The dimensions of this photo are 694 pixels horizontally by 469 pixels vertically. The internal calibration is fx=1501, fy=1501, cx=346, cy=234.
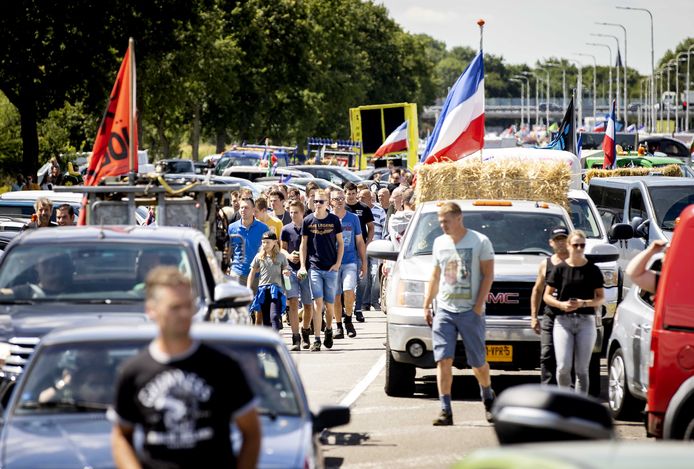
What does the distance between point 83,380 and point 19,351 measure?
8.62ft

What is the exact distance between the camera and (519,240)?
14336 millimetres

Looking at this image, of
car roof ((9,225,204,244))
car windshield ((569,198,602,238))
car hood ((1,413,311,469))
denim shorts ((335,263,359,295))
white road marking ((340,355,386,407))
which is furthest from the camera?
denim shorts ((335,263,359,295))

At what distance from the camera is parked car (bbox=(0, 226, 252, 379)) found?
10.4m

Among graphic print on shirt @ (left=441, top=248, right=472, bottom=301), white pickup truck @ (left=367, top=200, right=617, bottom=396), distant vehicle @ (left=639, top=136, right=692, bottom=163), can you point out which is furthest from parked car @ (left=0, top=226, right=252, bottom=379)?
distant vehicle @ (left=639, top=136, right=692, bottom=163)

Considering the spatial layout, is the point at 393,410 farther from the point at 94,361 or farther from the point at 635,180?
the point at 635,180

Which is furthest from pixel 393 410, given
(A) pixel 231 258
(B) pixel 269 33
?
(B) pixel 269 33

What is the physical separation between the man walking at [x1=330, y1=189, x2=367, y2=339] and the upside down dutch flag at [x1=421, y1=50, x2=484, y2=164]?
1420 mm

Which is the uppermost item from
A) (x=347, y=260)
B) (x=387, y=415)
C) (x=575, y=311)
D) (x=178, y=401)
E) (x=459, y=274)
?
(x=178, y=401)

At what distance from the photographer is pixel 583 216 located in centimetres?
1828

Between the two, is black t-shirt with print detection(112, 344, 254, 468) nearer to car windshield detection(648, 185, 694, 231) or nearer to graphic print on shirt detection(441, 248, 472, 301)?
graphic print on shirt detection(441, 248, 472, 301)

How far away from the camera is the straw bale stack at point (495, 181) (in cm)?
1702

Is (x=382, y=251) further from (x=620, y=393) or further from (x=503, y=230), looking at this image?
(x=620, y=393)

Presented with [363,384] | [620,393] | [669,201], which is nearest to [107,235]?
[363,384]

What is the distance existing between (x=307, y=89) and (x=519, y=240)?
232 ft
